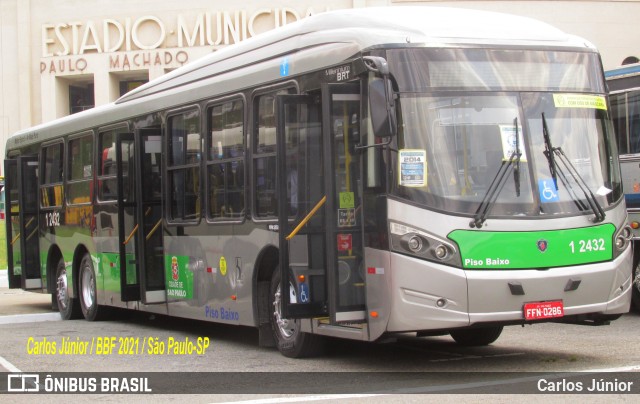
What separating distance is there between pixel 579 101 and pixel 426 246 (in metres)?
2.03

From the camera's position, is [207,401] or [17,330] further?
[17,330]

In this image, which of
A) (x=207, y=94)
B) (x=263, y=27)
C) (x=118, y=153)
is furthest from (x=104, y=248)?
(x=263, y=27)

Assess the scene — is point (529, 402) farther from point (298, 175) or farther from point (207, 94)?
point (207, 94)

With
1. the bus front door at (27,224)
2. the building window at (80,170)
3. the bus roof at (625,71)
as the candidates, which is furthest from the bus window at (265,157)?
the bus front door at (27,224)

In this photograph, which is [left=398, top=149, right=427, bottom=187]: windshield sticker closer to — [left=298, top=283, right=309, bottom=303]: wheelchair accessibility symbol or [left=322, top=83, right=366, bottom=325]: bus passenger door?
[left=322, top=83, right=366, bottom=325]: bus passenger door

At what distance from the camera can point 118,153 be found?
1448cm

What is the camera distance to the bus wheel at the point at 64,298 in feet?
55.2

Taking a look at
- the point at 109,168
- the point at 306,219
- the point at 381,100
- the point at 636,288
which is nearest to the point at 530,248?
the point at 381,100

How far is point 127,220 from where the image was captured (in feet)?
47.5

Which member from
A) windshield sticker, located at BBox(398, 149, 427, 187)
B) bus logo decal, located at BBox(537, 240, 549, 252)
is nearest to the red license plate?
bus logo decal, located at BBox(537, 240, 549, 252)

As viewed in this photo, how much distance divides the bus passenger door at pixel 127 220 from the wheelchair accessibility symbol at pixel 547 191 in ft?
21.4

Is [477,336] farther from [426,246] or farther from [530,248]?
[426,246]

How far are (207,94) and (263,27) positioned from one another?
36794mm

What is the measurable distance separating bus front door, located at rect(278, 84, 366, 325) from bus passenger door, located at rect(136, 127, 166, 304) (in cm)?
395
